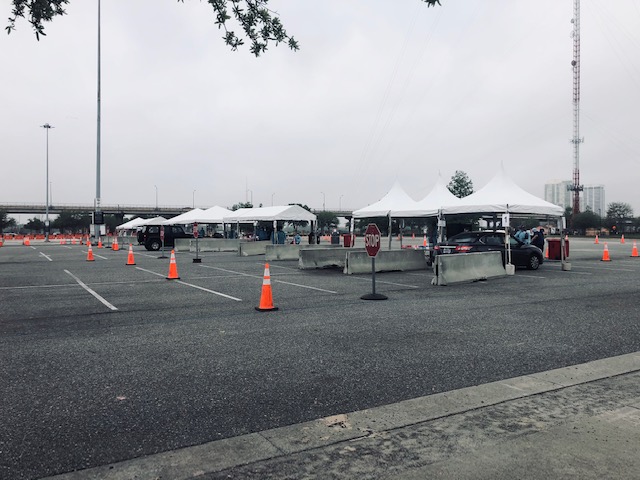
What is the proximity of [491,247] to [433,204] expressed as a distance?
4291mm

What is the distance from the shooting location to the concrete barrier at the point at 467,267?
1288 cm

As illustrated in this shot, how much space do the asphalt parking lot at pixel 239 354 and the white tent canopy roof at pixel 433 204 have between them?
7.67m

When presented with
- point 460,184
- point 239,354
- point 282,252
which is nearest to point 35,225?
point 460,184

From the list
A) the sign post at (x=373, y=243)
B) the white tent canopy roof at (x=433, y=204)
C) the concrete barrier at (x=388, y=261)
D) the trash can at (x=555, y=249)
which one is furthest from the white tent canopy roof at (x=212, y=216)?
the sign post at (x=373, y=243)

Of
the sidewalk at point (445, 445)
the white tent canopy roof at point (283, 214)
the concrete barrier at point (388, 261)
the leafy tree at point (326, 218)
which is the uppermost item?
the leafy tree at point (326, 218)

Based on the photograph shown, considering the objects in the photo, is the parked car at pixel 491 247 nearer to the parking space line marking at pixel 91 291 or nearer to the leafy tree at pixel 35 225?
the parking space line marking at pixel 91 291

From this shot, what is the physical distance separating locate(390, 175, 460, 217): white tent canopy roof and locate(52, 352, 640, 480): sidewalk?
14.7 m

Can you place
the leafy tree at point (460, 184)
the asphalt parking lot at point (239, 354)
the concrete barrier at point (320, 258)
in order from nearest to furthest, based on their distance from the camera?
1. the asphalt parking lot at point (239, 354)
2. the concrete barrier at point (320, 258)
3. the leafy tree at point (460, 184)

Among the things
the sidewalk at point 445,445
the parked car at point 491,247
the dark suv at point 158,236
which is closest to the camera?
the sidewalk at point 445,445

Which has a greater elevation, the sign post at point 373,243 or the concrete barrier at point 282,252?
the sign post at point 373,243

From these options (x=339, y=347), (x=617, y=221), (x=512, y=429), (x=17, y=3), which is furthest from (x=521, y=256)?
(x=617, y=221)

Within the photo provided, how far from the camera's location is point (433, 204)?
65.4 feet

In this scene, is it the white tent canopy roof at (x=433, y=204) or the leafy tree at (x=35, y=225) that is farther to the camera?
the leafy tree at (x=35, y=225)

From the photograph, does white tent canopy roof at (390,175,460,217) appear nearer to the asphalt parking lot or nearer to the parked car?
the parked car
